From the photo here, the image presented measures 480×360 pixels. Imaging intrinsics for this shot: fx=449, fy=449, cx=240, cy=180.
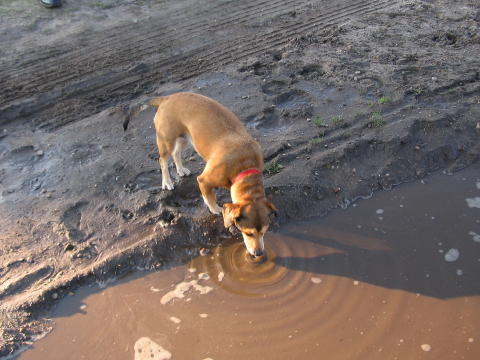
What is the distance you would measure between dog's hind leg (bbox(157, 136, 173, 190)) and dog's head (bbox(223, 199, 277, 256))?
147 cm

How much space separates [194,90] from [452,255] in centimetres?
490

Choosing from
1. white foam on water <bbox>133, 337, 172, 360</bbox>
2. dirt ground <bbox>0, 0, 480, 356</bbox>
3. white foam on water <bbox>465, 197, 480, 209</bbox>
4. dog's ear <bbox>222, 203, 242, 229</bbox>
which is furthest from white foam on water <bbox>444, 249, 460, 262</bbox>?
white foam on water <bbox>133, 337, 172, 360</bbox>

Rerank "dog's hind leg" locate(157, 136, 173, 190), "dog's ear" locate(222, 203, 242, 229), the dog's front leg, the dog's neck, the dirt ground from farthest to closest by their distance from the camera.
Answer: "dog's hind leg" locate(157, 136, 173, 190) < the dirt ground < the dog's front leg < the dog's neck < "dog's ear" locate(222, 203, 242, 229)

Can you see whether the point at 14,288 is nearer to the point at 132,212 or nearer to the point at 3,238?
the point at 3,238

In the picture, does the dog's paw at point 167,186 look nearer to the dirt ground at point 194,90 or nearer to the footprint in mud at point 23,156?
the dirt ground at point 194,90

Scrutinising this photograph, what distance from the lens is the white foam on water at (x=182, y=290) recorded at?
4895mm

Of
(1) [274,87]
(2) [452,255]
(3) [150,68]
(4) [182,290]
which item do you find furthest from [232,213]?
(3) [150,68]

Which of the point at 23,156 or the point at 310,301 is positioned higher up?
the point at 23,156

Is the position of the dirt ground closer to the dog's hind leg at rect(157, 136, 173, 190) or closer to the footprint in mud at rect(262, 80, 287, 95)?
the footprint in mud at rect(262, 80, 287, 95)

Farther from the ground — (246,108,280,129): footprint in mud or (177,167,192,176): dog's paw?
(246,108,280,129): footprint in mud

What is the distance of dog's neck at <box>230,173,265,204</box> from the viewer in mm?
4859

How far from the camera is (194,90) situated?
26.0ft

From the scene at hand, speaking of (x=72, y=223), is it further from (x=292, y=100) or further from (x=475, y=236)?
A: (x=475, y=236)

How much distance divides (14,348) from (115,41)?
21.9 ft
